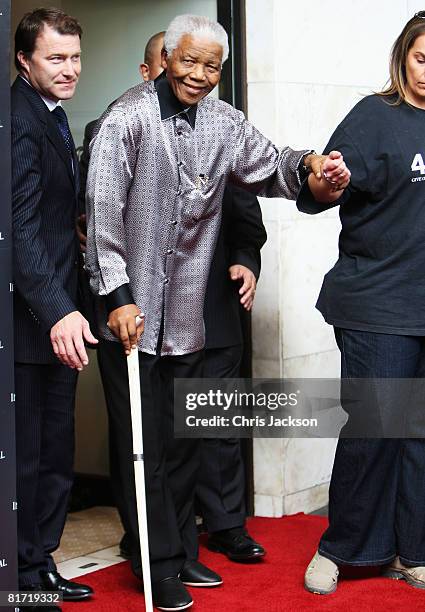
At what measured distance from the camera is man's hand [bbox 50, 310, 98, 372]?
119 inches

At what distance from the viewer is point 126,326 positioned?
3148mm

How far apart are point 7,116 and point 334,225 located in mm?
1897

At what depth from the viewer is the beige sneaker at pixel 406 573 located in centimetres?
349

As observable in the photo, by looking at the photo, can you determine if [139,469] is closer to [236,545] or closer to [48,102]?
[236,545]

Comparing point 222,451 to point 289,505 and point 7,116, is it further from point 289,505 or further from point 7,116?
point 7,116

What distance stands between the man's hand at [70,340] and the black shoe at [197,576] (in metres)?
0.86

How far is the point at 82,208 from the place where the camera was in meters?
3.75

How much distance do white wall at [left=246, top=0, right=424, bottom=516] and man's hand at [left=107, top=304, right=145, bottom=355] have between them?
3.95ft

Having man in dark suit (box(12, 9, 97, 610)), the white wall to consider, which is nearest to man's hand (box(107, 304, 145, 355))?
man in dark suit (box(12, 9, 97, 610))

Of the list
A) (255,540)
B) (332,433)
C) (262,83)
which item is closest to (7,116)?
(262,83)

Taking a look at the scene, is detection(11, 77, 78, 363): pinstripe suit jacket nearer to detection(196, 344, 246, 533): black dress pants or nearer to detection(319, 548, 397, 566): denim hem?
detection(196, 344, 246, 533): black dress pants

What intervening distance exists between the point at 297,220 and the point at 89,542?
4.49ft

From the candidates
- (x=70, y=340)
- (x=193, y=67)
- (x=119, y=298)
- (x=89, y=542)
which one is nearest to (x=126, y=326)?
(x=119, y=298)

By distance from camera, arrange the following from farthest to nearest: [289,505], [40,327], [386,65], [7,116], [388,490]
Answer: [386,65], [289,505], [388,490], [40,327], [7,116]
